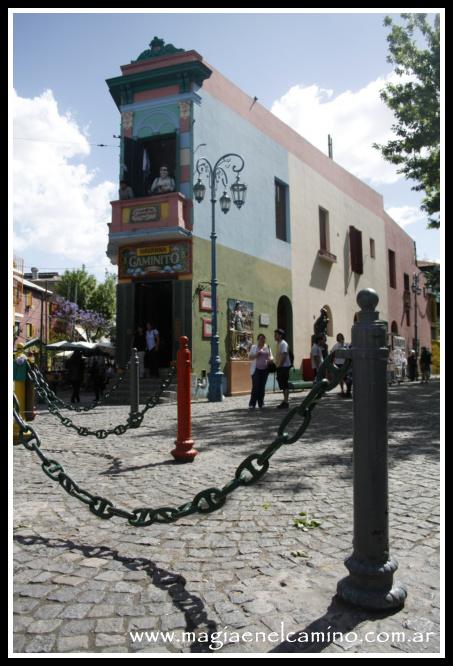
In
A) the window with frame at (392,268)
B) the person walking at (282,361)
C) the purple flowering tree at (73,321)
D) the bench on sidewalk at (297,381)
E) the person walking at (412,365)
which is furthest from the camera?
the purple flowering tree at (73,321)

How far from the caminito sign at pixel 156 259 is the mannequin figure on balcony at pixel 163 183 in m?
1.63

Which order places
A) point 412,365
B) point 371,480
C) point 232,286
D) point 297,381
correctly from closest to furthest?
point 371,480, point 232,286, point 297,381, point 412,365

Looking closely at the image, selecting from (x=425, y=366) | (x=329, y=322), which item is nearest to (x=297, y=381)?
(x=329, y=322)

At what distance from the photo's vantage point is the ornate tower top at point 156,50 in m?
15.2

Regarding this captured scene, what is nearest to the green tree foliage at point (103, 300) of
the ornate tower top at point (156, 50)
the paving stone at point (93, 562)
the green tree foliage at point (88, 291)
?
the green tree foliage at point (88, 291)

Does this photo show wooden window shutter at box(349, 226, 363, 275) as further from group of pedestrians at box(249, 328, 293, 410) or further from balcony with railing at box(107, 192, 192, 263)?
group of pedestrians at box(249, 328, 293, 410)

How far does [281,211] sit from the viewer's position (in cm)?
1977

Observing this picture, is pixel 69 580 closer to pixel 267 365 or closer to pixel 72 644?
pixel 72 644

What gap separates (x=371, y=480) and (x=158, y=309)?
15.4 meters

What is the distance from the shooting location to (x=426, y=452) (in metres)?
5.29

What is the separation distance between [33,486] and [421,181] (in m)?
14.2

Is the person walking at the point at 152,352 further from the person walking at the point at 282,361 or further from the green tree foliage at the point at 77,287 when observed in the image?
the green tree foliage at the point at 77,287

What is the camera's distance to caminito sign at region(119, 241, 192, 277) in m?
14.6
